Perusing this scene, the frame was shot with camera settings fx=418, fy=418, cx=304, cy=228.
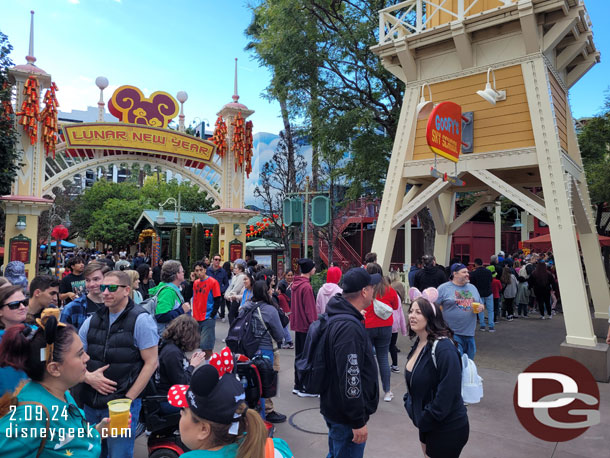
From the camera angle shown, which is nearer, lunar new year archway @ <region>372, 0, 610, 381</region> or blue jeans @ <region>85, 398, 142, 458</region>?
blue jeans @ <region>85, 398, 142, 458</region>

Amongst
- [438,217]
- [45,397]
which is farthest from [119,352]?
[438,217]

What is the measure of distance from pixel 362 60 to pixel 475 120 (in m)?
5.76

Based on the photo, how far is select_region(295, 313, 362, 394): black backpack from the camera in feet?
10.3

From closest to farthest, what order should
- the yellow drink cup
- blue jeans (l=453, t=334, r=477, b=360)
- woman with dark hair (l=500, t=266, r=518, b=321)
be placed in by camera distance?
the yellow drink cup → blue jeans (l=453, t=334, r=477, b=360) → woman with dark hair (l=500, t=266, r=518, b=321)

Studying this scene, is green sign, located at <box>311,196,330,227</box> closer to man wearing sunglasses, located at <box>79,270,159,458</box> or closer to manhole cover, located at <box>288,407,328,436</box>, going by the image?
manhole cover, located at <box>288,407,328,436</box>

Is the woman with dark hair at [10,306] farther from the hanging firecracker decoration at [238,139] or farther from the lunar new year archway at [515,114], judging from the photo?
the hanging firecracker decoration at [238,139]

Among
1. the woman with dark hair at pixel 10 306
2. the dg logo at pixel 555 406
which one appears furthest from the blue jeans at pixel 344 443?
the dg logo at pixel 555 406


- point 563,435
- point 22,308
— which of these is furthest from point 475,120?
point 22,308

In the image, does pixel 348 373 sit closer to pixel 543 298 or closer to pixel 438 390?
pixel 438 390

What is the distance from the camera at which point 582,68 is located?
9.92 metres

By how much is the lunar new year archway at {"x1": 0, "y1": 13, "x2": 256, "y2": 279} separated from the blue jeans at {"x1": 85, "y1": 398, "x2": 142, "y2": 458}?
38.9 ft

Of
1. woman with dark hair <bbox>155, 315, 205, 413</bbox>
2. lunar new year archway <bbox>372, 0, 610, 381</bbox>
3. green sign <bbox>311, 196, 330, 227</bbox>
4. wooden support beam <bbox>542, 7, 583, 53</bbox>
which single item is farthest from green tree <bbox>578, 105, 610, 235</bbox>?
woman with dark hair <bbox>155, 315, 205, 413</bbox>

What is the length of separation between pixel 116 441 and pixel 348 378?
71.5 inches

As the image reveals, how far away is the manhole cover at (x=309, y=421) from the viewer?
197 inches
